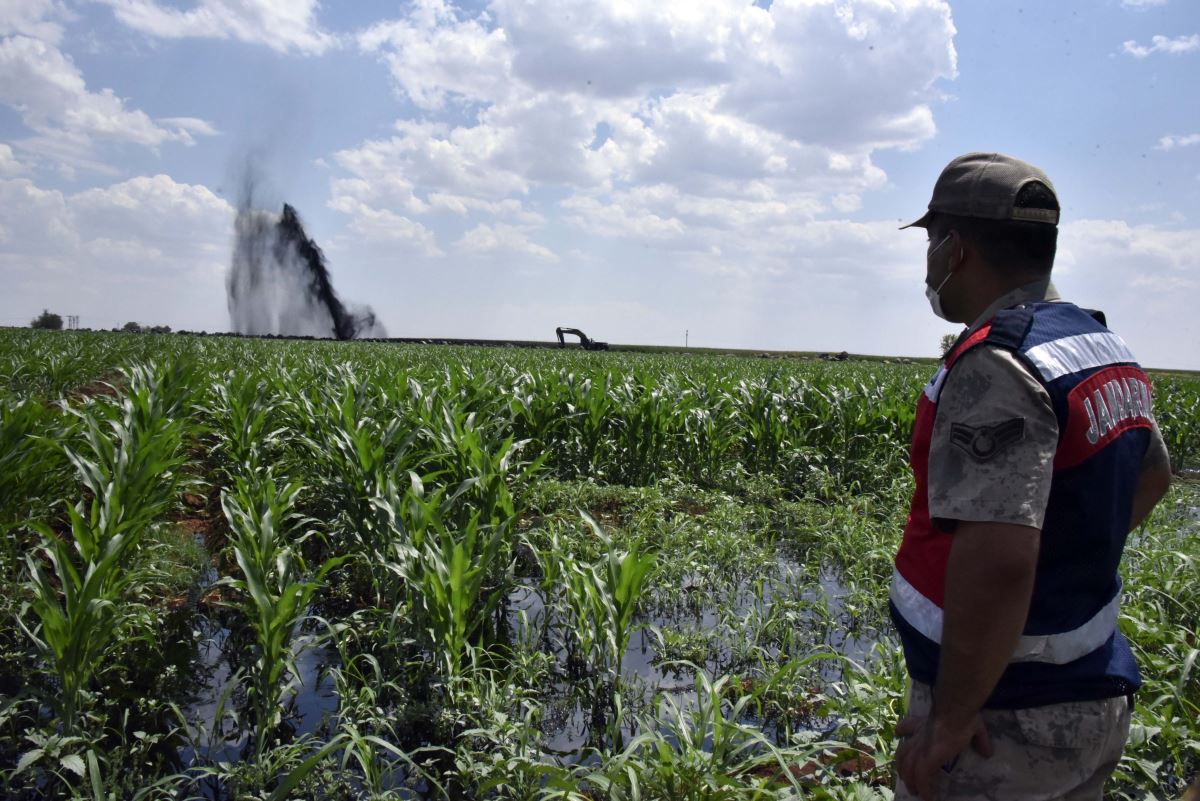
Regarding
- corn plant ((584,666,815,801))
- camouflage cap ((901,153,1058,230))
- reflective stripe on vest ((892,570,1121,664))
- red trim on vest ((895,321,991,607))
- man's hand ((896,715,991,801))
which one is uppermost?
camouflage cap ((901,153,1058,230))

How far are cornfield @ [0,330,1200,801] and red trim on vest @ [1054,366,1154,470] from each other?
1.51 metres

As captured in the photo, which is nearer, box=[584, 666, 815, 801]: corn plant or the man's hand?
the man's hand

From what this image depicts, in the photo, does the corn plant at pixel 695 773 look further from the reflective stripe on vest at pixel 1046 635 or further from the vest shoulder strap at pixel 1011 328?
the vest shoulder strap at pixel 1011 328

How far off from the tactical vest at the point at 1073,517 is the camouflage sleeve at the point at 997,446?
0.04 m

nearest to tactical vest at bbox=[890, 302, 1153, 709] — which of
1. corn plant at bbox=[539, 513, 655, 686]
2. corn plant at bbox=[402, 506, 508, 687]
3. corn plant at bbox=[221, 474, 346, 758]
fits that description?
corn plant at bbox=[539, 513, 655, 686]

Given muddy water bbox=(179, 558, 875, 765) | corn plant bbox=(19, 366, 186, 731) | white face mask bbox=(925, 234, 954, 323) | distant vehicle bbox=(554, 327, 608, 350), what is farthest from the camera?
distant vehicle bbox=(554, 327, 608, 350)

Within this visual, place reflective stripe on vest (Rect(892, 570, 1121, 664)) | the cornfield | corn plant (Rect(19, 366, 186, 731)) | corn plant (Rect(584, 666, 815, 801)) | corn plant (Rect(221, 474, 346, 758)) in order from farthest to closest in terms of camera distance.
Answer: corn plant (Rect(221, 474, 346, 758)) < corn plant (Rect(19, 366, 186, 731)) < the cornfield < corn plant (Rect(584, 666, 815, 801)) < reflective stripe on vest (Rect(892, 570, 1121, 664))

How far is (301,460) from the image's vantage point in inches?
250

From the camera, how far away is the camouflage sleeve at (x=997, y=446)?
1.32 meters

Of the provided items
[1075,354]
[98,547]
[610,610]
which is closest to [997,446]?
[1075,354]

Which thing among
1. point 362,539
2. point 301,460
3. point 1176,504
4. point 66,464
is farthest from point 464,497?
point 1176,504

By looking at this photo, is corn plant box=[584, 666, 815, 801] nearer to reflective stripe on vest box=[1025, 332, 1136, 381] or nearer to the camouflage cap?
reflective stripe on vest box=[1025, 332, 1136, 381]

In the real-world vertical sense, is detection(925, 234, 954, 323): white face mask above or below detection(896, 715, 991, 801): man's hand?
above

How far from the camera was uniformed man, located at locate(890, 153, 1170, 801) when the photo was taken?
1.34 metres
